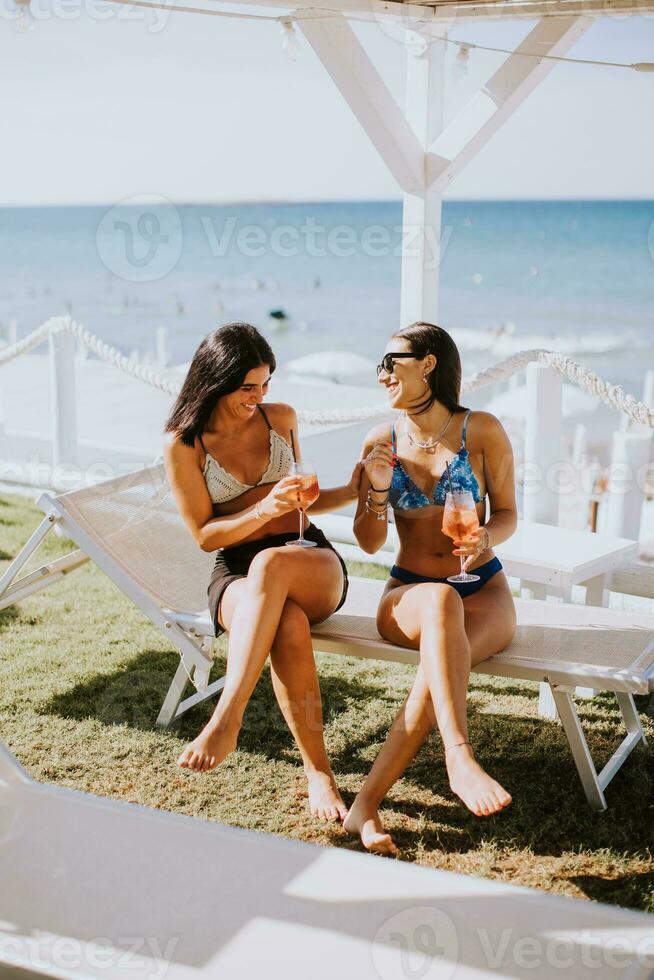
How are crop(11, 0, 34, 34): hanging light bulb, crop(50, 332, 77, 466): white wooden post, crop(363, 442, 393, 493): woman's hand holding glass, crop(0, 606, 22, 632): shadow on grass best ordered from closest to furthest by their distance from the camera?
1. crop(363, 442, 393, 493): woman's hand holding glass
2. crop(11, 0, 34, 34): hanging light bulb
3. crop(0, 606, 22, 632): shadow on grass
4. crop(50, 332, 77, 466): white wooden post

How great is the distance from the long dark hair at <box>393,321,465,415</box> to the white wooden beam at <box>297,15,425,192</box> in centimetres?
143

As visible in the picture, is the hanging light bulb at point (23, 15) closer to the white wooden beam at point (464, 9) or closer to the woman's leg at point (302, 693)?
the white wooden beam at point (464, 9)

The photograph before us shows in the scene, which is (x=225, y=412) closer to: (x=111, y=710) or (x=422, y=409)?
(x=422, y=409)

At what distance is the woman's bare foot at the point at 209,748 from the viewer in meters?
2.59

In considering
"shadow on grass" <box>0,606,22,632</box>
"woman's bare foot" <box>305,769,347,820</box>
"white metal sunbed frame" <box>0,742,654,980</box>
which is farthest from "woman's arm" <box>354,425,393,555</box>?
"shadow on grass" <box>0,606,22,632</box>

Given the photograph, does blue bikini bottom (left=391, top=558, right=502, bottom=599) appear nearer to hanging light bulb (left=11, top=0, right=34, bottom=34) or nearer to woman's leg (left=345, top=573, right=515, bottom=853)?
woman's leg (left=345, top=573, right=515, bottom=853)

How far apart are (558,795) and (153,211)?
37416 millimetres

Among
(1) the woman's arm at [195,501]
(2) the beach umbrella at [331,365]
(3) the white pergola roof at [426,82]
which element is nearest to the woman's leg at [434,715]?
(1) the woman's arm at [195,501]

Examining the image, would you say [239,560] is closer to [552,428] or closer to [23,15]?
[552,428]

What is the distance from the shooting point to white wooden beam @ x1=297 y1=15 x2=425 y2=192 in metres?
4.03

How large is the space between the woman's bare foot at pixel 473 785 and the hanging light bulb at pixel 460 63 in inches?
107

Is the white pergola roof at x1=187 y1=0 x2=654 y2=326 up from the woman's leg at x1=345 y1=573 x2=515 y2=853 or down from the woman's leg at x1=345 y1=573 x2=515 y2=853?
up

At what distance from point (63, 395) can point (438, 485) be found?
3651 millimetres

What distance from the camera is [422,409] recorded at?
3.13 meters
